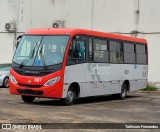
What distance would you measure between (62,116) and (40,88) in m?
3.15

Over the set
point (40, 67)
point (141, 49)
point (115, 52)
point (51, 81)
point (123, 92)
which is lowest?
point (123, 92)

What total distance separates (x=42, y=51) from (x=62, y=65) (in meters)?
0.97

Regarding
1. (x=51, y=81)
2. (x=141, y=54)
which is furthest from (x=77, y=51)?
(x=141, y=54)

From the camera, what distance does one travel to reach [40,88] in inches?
600

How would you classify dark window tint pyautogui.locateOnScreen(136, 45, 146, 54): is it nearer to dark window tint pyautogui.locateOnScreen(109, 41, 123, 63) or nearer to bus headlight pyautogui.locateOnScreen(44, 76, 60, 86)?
dark window tint pyautogui.locateOnScreen(109, 41, 123, 63)

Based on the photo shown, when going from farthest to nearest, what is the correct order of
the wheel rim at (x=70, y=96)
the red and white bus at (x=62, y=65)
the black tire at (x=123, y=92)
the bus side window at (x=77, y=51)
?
the black tire at (x=123, y=92) → the wheel rim at (x=70, y=96) → the bus side window at (x=77, y=51) → the red and white bus at (x=62, y=65)

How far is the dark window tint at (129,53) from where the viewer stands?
20697 mm

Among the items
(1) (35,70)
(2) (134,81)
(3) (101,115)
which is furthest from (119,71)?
(3) (101,115)

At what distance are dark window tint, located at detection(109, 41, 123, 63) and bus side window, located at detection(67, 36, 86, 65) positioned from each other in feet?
8.71

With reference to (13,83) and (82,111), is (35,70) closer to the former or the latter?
(13,83)

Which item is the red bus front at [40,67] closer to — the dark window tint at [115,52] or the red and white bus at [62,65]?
the red and white bus at [62,65]

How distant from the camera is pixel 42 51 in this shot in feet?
51.9

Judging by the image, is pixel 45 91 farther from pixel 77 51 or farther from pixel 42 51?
pixel 77 51

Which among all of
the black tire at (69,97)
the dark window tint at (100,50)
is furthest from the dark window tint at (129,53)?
the black tire at (69,97)
